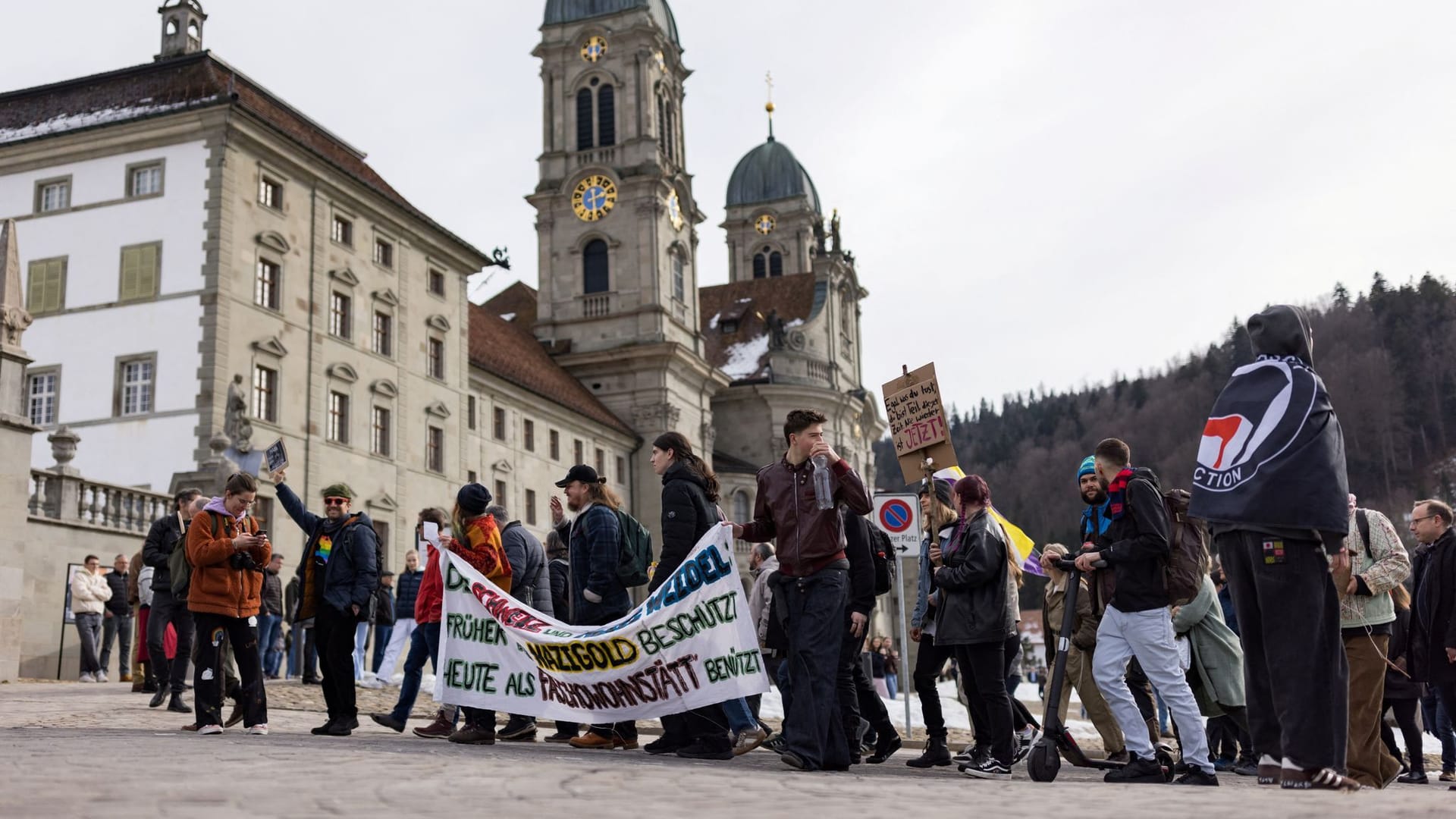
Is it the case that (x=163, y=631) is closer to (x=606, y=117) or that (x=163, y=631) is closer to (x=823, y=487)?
(x=823, y=487)

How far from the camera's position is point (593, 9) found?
67.5 metres

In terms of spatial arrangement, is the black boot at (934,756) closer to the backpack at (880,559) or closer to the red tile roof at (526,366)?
the backpack at (880,559)

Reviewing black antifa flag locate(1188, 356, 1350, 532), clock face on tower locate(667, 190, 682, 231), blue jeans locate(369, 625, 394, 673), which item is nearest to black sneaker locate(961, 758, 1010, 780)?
black antifa flag locate(1188, 356, 1350, 532)

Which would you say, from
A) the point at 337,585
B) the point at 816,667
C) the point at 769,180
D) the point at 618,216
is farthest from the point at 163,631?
the point at 769,180

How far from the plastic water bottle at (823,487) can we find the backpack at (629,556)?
7.74ft

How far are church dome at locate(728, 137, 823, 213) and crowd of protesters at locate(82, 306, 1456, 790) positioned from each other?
8824 centimetres

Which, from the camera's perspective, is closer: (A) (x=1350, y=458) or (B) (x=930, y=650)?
(B) (x=930, y=650)

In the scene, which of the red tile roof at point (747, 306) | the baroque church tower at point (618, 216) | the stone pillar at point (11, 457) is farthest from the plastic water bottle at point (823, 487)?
the red tile roof at point (747, 306)

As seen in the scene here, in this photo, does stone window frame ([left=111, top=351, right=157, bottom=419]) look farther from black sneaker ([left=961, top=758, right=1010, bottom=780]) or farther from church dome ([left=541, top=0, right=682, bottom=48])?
church dome ([left=541, top=0, right=682, bottom=48])

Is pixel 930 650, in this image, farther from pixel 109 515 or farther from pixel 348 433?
pixel 348 433

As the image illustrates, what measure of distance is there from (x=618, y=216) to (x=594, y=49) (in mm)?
8480

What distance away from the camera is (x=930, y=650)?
10148 millimetres

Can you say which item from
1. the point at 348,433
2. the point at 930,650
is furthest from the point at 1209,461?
the point at 348,433

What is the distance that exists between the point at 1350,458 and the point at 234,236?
95.7m
